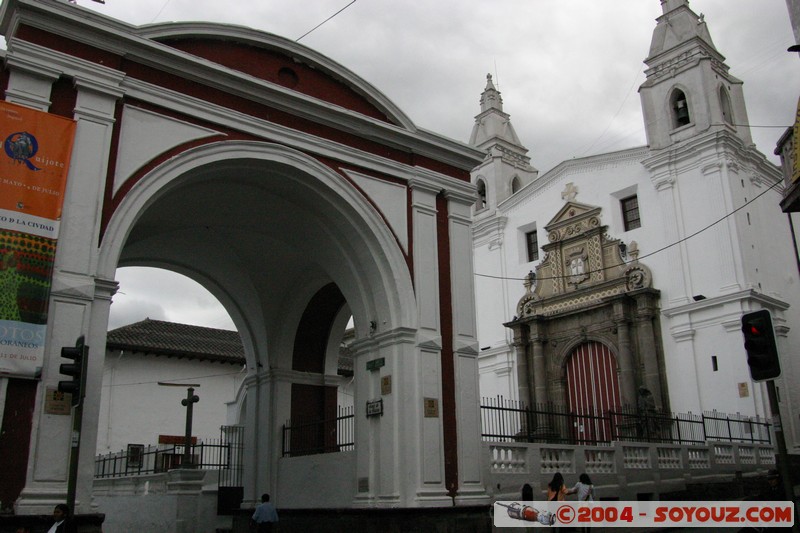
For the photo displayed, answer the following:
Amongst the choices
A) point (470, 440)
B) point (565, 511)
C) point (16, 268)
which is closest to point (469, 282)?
point (470, 440)

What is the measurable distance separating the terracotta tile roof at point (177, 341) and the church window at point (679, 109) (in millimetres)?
19164

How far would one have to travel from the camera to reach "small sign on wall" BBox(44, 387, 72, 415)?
9500 millimetres

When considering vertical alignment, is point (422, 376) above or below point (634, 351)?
below

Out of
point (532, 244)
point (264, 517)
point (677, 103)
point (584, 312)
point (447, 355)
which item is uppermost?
point (677, 103)

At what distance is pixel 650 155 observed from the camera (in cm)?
2506

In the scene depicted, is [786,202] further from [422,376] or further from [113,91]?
[113,91]

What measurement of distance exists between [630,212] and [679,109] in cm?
392

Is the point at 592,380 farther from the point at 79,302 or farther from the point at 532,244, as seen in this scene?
the point at 79,302

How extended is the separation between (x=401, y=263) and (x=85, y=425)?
6.09m

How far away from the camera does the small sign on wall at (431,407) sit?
42.4 feet

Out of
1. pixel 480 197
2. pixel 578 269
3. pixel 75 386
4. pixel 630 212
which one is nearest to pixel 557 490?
pixel 75 386

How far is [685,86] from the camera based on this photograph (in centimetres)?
2534

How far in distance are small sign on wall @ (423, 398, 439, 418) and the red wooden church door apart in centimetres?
1204

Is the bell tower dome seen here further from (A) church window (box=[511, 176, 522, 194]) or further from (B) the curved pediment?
(B) the curved pediment
